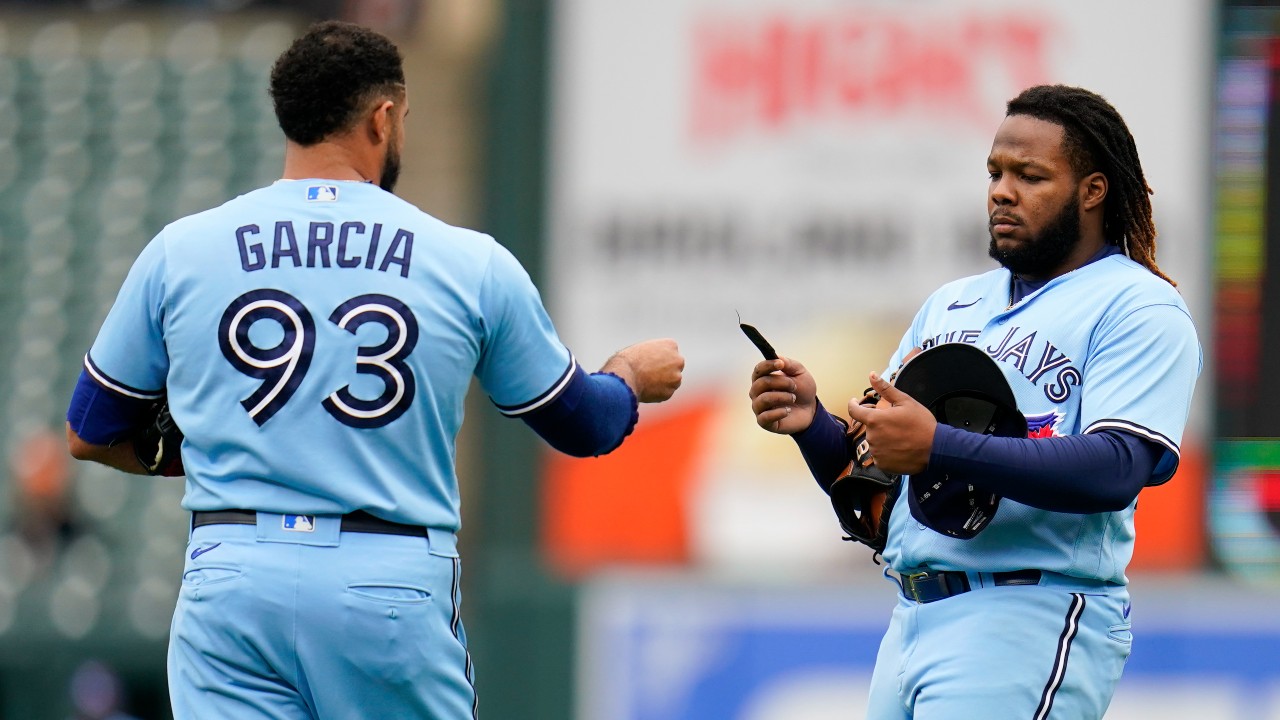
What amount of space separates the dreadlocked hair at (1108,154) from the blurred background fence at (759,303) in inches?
197

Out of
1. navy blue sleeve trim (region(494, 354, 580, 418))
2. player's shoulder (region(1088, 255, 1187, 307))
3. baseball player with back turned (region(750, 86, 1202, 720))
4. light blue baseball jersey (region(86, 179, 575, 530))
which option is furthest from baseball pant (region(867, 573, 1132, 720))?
light blue baseball jersey (region(86, 179, 575, 530))

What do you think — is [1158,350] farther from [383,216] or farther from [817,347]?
[817,347]

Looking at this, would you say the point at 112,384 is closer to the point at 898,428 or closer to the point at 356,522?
the point at 356,522

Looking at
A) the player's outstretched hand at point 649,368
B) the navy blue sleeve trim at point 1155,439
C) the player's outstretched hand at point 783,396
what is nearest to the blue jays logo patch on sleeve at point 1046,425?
the navy blue sleeve trim at point 1155,439

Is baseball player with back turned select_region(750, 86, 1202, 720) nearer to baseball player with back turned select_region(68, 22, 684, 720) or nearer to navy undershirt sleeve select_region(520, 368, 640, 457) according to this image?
navy undershirt sleeve select_region(520, 368, 640, 457)

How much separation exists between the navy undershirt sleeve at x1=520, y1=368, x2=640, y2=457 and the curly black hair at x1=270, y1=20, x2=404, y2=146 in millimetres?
664

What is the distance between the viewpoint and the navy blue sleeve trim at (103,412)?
3.25m

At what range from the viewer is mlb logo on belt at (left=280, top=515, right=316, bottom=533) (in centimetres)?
307

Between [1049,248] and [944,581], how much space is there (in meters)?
0.67

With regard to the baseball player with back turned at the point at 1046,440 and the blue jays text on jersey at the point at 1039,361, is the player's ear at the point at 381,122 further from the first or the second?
the blue jays text on jersey at the point at 1039,361

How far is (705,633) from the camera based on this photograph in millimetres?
8273

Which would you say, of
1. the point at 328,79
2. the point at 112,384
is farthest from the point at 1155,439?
the point at 112,384

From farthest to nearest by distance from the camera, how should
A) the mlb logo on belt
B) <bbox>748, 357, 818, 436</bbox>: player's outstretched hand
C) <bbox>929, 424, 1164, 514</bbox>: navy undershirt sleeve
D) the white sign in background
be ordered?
the white sign in background → <bbox>748, 357, 818, 436</bbox>: player's outstretched hand → the mlb logo on belt → <bbox>929, 424, 1164, 514</bbox>: navy undershirt sleeve

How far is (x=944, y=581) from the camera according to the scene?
3.23 meters
